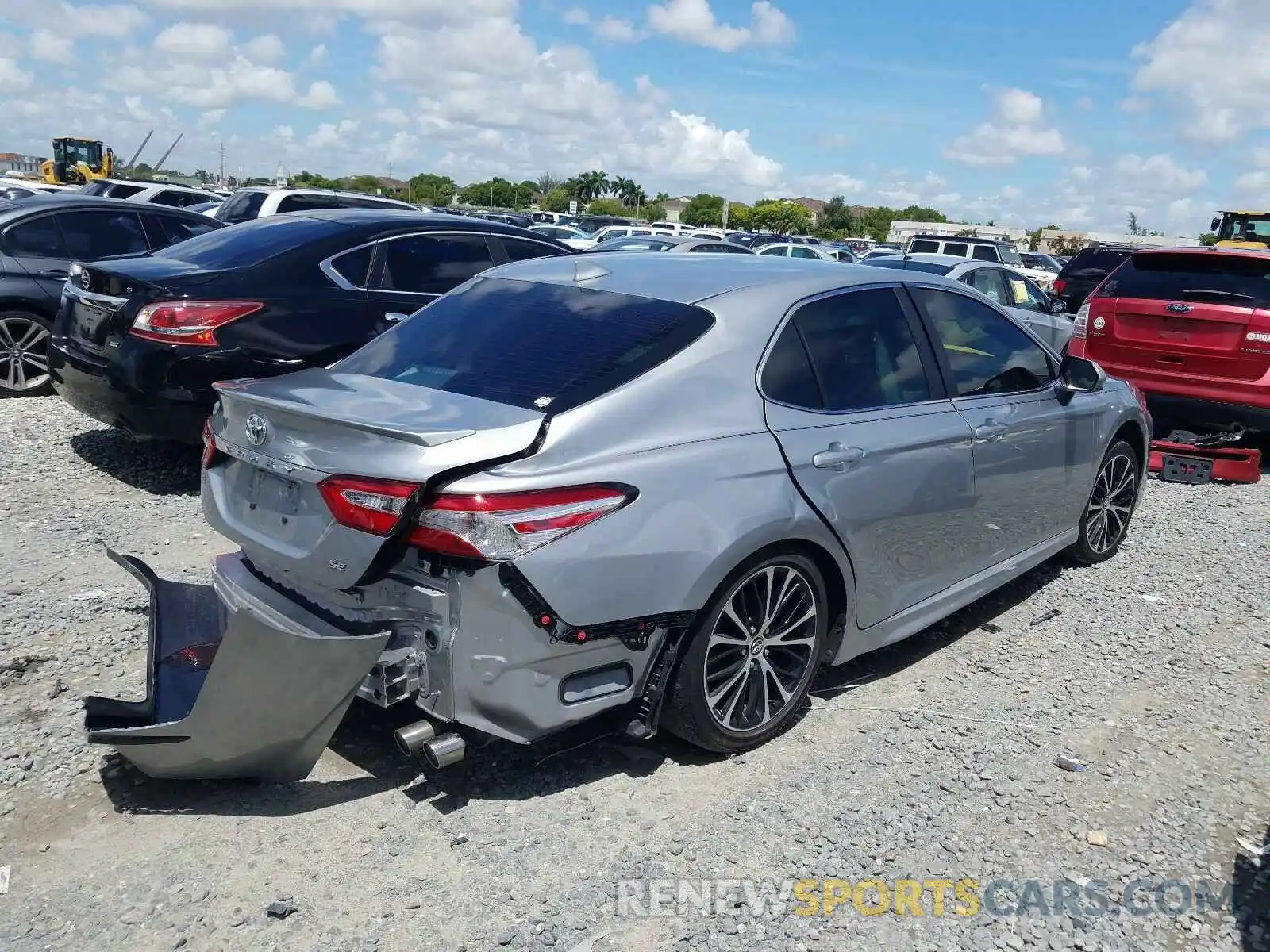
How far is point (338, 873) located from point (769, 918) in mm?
1221

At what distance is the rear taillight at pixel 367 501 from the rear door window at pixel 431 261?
3813mm

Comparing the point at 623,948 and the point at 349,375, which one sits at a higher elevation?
the point at 349,375

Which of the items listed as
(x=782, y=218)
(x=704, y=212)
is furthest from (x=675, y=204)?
(x=782, y=218)

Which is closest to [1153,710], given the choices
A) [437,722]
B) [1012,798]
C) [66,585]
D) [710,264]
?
[1012,798]

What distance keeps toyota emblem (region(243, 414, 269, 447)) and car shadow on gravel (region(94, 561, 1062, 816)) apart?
109cm

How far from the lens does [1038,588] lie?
571 centimetres

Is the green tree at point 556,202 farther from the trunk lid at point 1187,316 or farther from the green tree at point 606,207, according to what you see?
the trunk lid at point 1187,316

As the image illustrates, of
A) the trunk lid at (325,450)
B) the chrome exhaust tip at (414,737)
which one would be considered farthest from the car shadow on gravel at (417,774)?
the trunk lid at (325,450)

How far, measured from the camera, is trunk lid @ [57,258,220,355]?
602 cm

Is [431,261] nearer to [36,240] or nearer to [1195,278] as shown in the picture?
[36,240]

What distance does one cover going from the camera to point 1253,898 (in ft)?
10.1

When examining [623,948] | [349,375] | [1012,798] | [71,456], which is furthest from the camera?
[71,456]

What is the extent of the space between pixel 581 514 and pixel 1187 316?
6983mm

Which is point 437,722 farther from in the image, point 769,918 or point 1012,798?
point 1012,798
